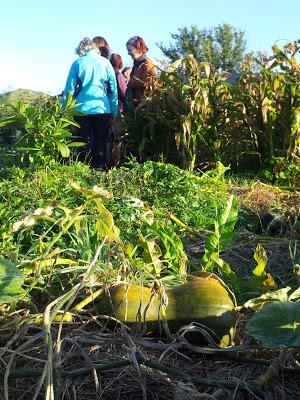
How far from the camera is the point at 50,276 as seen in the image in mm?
2420

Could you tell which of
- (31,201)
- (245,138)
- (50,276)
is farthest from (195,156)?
(50,276)

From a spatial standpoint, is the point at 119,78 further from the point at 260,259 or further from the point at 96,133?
the point at 260,259

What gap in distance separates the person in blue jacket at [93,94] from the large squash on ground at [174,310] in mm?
4512

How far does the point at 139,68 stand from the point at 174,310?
600 cm

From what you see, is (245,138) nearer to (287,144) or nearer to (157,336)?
(287,144)

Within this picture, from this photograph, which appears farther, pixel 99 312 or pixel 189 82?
pixel 189 82

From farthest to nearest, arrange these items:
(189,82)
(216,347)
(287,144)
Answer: (189,82), (287,144), (216,347)

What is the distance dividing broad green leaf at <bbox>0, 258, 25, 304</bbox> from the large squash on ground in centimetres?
35

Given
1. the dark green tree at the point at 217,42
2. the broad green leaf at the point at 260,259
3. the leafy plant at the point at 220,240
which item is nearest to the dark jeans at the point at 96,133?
the leafy plant at the point at 220,240

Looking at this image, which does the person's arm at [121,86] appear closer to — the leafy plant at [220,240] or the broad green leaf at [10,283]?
the leafy plant at [220,240]

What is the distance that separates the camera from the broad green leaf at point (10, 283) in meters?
1.85

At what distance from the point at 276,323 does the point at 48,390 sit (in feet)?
2.37

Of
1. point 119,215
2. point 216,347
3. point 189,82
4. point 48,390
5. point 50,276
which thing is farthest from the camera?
point 189,82

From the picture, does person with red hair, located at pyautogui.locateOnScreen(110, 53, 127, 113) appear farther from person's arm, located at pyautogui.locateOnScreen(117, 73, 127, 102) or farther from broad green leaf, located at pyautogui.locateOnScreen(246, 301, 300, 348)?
broad green leaf, located at pyautogui.locateOnScreen(246, 301, 300, 348)
